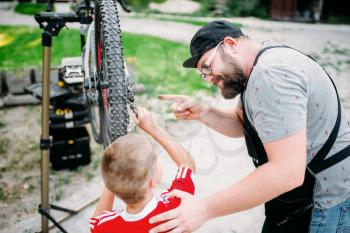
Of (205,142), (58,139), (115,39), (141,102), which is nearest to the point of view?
(115,39)

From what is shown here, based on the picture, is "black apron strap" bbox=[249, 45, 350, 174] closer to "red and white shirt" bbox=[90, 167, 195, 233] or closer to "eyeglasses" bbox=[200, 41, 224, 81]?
"eyeglasses" bbox=[200, 41, 224, 81]

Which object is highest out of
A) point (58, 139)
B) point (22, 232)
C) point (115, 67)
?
point (115, 67)

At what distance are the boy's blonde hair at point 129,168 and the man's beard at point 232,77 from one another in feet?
1.93

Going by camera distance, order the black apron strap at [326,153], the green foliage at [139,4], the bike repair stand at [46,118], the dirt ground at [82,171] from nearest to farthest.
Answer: the black apron strap at [326,153]
the bike repair stand at [46,118]
the dirt ground at [82,171]
the green foliage at [139,4]

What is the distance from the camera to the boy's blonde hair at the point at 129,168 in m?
1.44

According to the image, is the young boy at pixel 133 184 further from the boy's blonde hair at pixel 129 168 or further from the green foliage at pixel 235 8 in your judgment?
the green foliage at pixel 235 8

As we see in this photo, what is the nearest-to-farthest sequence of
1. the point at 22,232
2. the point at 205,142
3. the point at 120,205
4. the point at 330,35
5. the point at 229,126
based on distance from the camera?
the point at 229,126 → the point at 22,232 → the point at 120,205 → the point at 205,142 → the point at 330,35

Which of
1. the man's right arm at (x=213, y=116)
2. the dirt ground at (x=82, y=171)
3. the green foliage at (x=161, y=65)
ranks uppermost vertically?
the man's right arm at (x=213, y=116)

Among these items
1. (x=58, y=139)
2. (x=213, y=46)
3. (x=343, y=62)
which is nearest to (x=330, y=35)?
(x=343, y=62)

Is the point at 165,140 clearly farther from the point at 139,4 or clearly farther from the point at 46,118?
the point at 139,4

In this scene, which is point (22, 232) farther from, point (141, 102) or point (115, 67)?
point (141, 102)

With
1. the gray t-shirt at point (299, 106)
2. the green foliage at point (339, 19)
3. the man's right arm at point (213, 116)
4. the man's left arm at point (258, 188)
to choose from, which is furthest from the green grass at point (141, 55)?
the green foliage at point (339, 19)

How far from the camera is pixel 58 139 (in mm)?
A: 4113

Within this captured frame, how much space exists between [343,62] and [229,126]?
7.30 metres
